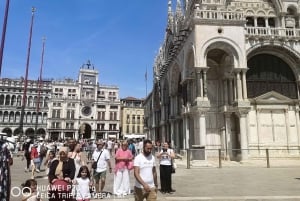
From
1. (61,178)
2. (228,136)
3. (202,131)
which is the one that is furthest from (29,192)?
(228,136)

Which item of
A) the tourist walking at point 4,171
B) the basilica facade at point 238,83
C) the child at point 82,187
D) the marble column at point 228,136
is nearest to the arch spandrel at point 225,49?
the basilica facade at point 238,83

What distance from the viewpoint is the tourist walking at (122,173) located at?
25.5 feet

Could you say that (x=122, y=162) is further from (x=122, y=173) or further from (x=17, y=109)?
(x=17, y=109)

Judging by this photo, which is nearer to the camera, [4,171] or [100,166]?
[4,171]

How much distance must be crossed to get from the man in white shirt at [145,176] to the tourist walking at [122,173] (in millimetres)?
2742

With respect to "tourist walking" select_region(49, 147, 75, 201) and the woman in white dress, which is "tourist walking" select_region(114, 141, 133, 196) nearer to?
the woman in white dress

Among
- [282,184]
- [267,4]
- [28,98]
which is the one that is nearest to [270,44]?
[267,4]

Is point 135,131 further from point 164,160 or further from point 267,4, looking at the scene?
point 164,160

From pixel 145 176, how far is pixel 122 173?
9.69ft

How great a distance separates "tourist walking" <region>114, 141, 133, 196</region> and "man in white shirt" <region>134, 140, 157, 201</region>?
2742 millimetres

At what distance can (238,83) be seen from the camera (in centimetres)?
1984

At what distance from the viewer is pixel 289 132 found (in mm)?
21000

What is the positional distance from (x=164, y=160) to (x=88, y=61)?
78.7 metres

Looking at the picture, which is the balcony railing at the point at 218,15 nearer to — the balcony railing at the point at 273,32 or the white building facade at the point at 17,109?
the balcony railing at the point at 273,32
